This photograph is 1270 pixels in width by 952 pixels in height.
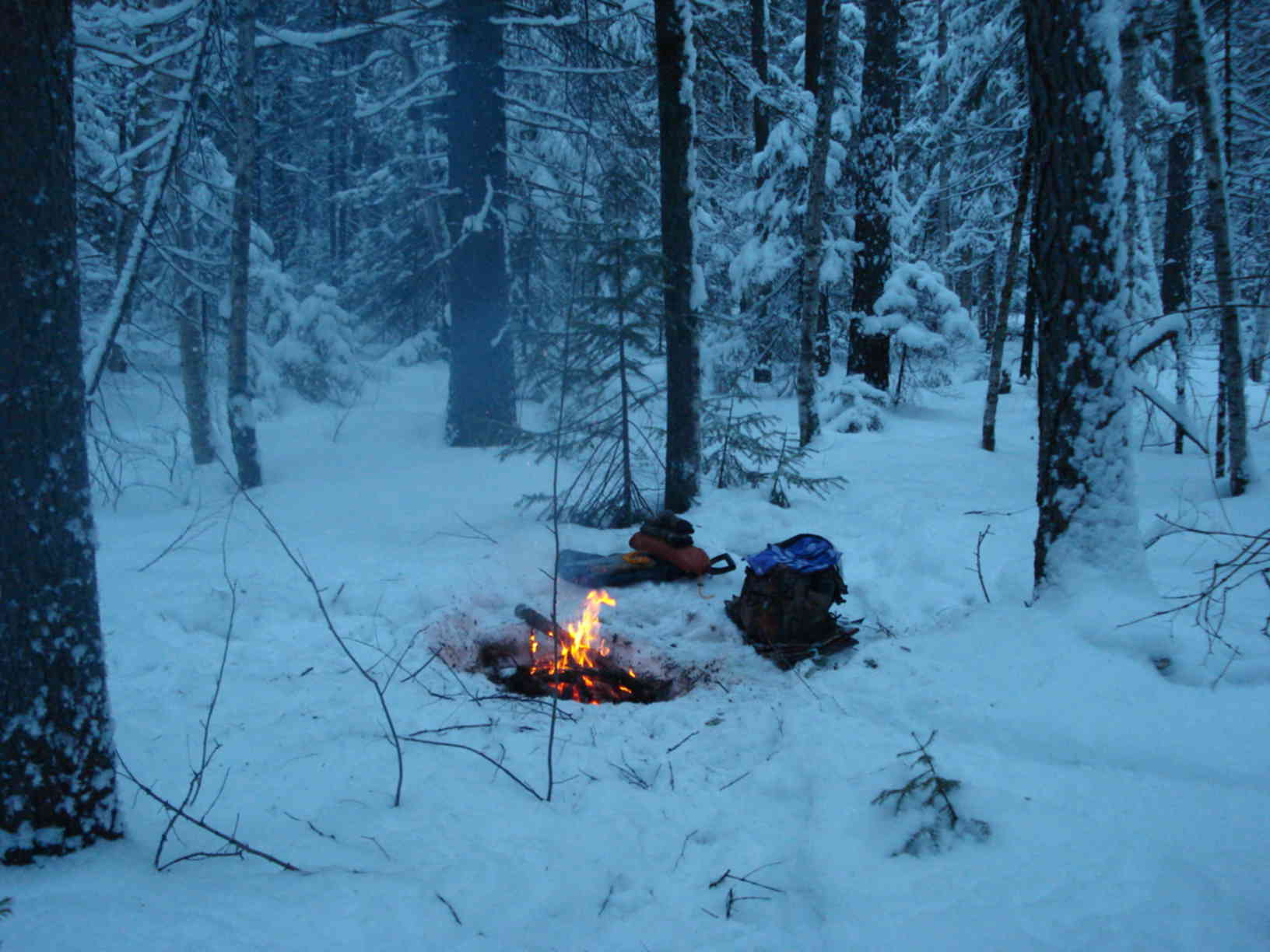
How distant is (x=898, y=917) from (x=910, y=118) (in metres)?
29.6

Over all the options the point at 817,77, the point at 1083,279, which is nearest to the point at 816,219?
the point at 817,77

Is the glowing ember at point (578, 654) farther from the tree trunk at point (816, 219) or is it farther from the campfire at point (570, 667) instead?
the tree trunk at point (816, 219)

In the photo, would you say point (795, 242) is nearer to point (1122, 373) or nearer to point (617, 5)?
point (617, 5)

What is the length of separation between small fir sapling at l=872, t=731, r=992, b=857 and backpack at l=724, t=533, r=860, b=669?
1.79 metres

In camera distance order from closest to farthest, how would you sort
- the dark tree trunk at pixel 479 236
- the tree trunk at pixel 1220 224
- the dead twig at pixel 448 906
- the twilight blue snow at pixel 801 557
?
1. the dead twig at pixel 448 906
2. the twilight blue snow at pixel 801 557
3. the tree trunk at pixel 1220 224
4. the dark tree trunk at pixel 479 236

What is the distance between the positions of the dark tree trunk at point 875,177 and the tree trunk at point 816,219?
2.81 m

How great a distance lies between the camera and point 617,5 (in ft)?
32.8

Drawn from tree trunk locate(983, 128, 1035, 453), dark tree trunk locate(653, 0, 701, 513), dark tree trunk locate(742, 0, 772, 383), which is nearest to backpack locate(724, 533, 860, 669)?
dark tree trunk locate(653, 0, 701, 513)

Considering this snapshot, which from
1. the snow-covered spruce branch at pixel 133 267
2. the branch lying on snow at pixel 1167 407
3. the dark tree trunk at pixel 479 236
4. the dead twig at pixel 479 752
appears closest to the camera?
the dead twig at pixel 479 752

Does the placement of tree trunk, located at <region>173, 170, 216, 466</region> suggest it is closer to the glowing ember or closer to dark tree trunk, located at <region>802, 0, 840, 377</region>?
the glowing ember

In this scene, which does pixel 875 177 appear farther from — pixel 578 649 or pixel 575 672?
pixel 575 672

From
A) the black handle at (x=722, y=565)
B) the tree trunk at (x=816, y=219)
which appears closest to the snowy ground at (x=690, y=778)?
the black handle at (x=722, y=565)

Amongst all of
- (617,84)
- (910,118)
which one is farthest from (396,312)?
(910,118)

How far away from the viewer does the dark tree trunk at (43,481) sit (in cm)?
247
